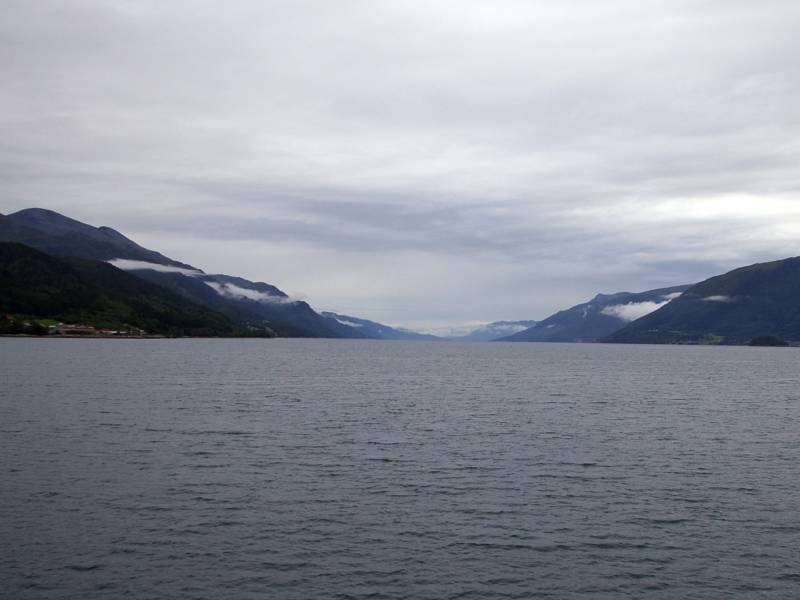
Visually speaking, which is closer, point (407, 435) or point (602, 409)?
point (407, 435)

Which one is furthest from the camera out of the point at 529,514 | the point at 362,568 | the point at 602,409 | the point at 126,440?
the point at 602,409

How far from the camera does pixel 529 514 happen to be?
1885 inches

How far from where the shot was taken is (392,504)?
49875mm

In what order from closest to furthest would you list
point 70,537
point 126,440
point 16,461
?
point 70,537 < point 16,461 < point 126,440

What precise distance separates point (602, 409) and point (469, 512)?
68.8 metres

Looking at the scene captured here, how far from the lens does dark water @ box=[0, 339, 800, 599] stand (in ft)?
119

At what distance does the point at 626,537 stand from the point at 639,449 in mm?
31778

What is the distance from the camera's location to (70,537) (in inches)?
A: 1617

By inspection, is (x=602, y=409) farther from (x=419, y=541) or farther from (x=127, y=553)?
(x=127, y=553)

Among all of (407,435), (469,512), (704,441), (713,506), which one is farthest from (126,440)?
(704,441)

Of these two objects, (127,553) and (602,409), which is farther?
(602,409)

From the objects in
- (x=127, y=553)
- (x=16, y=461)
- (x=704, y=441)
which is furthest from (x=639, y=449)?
(x=16, y=461)

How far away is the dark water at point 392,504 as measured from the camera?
3625 centimetres

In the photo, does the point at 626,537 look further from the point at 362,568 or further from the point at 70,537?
the point at 70,537
